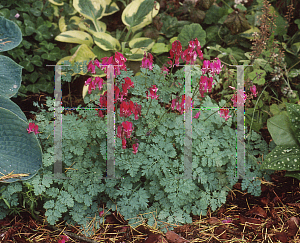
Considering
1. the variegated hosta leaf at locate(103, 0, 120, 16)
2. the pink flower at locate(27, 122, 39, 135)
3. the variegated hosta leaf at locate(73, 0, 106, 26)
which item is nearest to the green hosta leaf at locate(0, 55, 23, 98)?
the pink flower at locate(27, 122, 39, 135)

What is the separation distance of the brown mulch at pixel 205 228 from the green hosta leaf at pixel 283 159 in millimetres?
206

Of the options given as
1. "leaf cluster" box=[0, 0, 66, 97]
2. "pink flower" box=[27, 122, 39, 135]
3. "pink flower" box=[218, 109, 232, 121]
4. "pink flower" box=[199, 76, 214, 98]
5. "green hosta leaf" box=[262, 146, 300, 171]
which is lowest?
"green hosta leaf" box=[262, 146, 300, 171]

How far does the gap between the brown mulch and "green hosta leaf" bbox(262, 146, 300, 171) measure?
21 cm

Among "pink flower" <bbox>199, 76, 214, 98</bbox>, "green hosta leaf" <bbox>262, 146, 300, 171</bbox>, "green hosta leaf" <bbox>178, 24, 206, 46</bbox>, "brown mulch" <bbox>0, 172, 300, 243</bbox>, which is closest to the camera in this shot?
"pink flower" <bbox>199, 76, 214, 98</bbox>

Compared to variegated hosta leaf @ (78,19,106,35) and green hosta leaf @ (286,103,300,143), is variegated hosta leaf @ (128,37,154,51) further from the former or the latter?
green hosta leaf @ (286,103,300,143)

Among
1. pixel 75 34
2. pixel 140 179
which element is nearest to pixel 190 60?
pixel 140 179

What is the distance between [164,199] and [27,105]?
1.46m

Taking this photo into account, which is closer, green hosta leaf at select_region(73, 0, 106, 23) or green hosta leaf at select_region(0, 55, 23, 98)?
green hosta leaf at select_region(0, 55, 23, 98)

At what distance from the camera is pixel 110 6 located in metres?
2.67

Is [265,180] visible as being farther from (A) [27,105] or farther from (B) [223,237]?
(A) [27,105]

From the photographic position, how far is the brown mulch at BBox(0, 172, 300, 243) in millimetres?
1452

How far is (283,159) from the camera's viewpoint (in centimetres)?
162

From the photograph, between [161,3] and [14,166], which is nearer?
[14,166]

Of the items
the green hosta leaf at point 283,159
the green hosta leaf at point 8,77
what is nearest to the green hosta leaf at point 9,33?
the green hosta leaf at point 8,77
